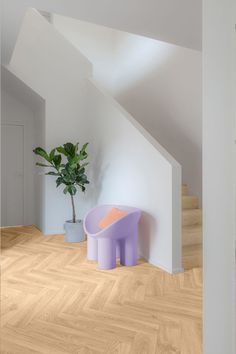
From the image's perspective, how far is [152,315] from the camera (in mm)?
2391

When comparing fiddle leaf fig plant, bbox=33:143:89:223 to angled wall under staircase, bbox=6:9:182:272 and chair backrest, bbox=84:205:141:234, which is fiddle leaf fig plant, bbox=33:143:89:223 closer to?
angled wall under staircase, bbox=6:9:182:272

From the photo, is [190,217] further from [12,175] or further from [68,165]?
[12,175]

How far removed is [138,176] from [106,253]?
1.12m

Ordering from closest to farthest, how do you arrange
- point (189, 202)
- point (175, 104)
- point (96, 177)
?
point (189, 202), point (175, 104), point (96, 177)

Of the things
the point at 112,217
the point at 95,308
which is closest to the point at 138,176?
the point at 112,217

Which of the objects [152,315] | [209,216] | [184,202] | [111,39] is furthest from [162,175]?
[111,39]

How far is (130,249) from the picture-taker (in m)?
3.57

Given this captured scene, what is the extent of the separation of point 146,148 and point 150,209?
78 centimetres

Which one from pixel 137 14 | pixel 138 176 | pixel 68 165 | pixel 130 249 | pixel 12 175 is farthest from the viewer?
pixel 12 175

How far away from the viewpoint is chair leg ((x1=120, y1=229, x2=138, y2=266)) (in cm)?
356

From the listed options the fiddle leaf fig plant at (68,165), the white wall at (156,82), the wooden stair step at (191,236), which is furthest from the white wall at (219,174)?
the fiddle leaf fig plant at (68,165)

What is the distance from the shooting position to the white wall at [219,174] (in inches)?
49.2

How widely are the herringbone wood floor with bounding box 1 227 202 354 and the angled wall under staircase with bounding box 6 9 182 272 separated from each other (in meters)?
0.59

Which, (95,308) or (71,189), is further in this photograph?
(71,189)
